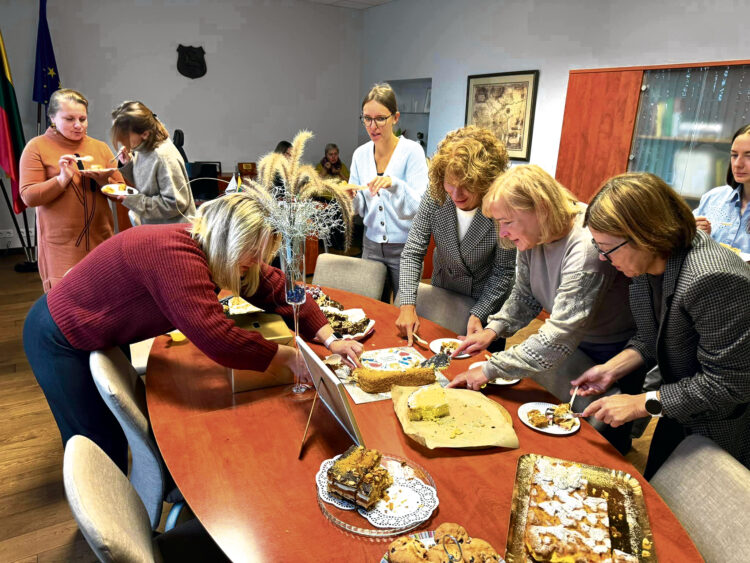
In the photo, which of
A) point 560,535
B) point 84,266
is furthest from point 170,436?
point 560,535

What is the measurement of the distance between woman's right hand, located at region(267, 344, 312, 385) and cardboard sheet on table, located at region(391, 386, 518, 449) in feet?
1.04

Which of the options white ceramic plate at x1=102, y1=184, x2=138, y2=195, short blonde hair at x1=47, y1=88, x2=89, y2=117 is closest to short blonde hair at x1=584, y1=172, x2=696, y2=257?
white ceramic plate at x1=102, y1=184, x2=138, y2=195

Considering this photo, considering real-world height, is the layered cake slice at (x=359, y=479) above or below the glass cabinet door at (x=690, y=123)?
below

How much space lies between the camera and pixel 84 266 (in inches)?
63.2

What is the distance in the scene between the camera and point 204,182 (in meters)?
5.51

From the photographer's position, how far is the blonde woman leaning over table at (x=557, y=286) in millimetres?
1579

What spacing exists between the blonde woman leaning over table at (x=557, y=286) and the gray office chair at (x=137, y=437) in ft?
3.11

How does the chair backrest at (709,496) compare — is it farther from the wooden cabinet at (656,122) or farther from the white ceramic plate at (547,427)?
the wooden cabinet at (656,122)

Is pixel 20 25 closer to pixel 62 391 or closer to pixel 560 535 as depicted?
pixel 62 391

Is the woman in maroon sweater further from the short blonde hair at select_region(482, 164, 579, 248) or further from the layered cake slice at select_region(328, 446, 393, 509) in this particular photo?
the short blonde hair at select_region(482, 164, 579, 248)

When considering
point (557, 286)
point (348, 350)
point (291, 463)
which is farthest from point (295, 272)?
point (557, 286)

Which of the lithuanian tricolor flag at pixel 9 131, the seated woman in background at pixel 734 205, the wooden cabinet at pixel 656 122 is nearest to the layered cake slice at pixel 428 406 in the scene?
the seated woman in background at pixel 734 205

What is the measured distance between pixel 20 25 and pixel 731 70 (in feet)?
22.3

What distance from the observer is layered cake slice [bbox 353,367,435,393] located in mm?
1605
